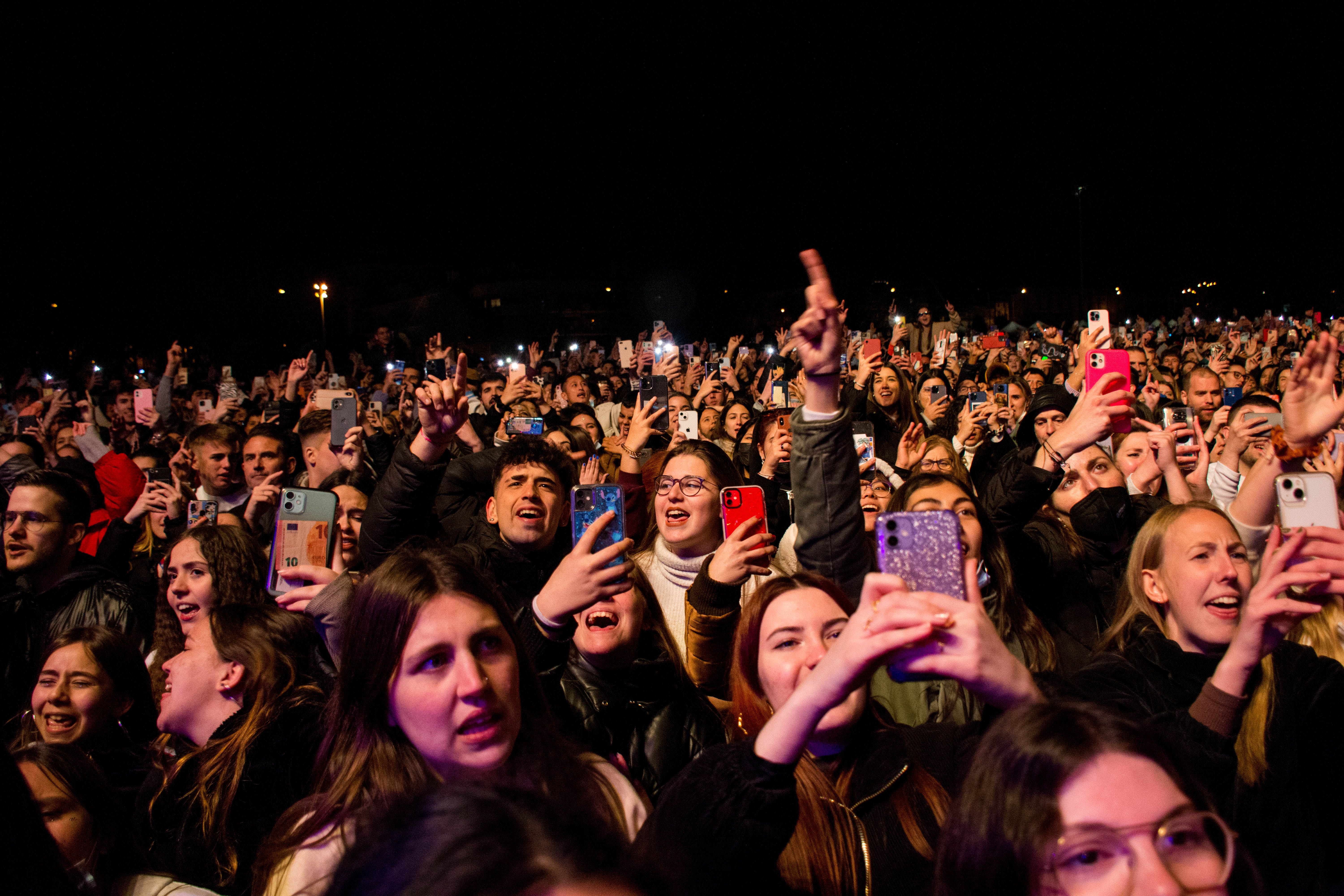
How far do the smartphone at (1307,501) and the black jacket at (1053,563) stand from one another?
31.3 inches

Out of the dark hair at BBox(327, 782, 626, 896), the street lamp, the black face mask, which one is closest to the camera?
the dark hair at BBox(327, 782, 626, 896)

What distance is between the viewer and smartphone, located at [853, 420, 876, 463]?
15.5ft

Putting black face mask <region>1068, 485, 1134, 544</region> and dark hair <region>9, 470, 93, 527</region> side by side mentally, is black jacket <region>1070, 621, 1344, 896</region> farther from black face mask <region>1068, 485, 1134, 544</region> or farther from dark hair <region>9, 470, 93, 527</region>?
dark hair <region>9, 470, 93, 527</region>

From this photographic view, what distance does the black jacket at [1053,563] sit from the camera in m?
3.21

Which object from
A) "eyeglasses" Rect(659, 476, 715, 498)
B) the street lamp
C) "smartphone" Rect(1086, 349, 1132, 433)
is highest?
the street lamp

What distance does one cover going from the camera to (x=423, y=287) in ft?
88.5

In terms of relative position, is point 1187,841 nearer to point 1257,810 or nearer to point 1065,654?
point 1257,810

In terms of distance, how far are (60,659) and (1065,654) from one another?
369cm

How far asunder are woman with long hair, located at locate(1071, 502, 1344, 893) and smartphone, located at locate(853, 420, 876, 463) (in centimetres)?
210

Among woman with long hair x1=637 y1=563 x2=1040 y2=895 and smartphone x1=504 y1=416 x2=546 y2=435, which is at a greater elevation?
smartphone x1=504 y1=416 x2=546 y2=435

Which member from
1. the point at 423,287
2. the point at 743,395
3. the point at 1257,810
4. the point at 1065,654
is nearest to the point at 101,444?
the point at 743,395

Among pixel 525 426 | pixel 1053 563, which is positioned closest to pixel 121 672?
pixel 525 426

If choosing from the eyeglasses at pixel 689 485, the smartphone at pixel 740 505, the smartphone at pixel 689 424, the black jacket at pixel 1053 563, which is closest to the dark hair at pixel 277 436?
the smartphone at pixel 689 424

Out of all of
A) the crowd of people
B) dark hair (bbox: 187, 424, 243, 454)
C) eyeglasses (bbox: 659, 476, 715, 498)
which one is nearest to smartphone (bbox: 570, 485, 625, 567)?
the crowd of people
